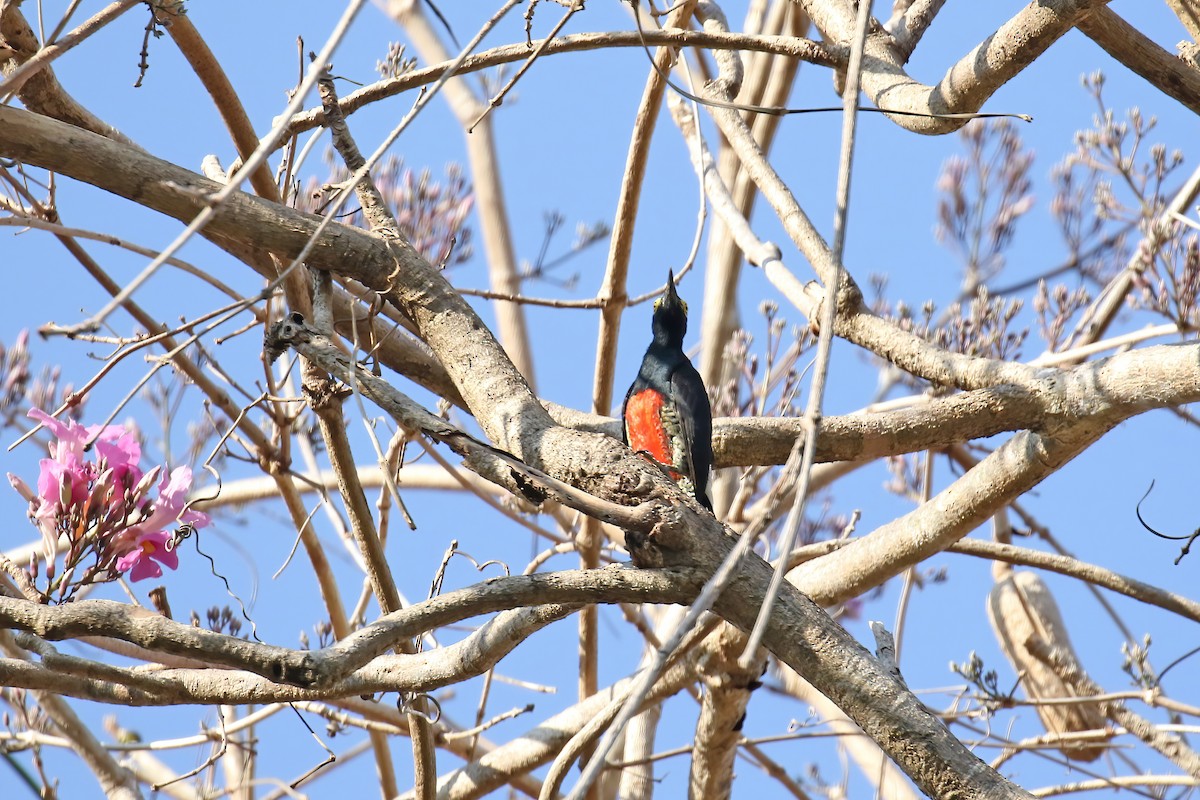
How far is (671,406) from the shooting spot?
4.45m

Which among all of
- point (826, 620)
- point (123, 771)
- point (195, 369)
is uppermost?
point (195, 369)

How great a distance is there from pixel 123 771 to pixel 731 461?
6.65 feet

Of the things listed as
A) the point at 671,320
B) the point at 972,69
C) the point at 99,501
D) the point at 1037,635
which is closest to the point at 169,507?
the point at 99,501

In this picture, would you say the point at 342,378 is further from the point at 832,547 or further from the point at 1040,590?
the point at 1040,590

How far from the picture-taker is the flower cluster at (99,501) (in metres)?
2.37

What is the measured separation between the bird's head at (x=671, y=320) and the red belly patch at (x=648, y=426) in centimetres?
40

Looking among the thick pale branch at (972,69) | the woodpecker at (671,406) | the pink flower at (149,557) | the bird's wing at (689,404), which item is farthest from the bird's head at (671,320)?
the pink flower at (149,557)

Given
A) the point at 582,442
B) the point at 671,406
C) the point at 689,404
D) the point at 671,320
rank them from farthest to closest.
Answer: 1. the point at 671,320
2. the point at 671,406
3. the point at 689,404
4. the point at 582,442

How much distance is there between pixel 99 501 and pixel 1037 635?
13.5 ft

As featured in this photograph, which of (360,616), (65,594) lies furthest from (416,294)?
(360,616)

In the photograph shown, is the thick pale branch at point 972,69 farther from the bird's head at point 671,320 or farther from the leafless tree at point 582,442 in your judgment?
the bird's head at point 671,320

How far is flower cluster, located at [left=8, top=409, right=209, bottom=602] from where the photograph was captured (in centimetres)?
237

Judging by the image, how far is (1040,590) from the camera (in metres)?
5.38

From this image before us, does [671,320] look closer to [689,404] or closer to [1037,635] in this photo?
[689,404]
